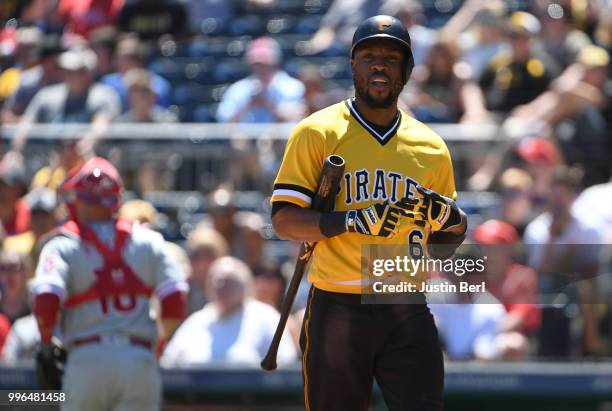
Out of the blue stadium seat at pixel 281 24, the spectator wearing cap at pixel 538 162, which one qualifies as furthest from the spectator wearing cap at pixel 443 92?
the blue stadium seat at pixel 281 24

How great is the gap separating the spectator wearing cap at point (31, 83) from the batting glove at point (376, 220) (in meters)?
7.97

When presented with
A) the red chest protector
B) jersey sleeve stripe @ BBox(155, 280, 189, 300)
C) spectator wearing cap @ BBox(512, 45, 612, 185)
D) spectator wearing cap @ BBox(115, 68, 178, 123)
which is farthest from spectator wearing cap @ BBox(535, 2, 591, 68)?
the red chest protector

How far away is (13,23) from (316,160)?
Answer: 10473 mm

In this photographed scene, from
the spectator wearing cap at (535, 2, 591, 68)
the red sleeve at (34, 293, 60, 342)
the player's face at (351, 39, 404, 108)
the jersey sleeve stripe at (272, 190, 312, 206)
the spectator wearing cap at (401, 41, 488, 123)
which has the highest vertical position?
the spectator wearing cap at (535, 2, 591, 68)

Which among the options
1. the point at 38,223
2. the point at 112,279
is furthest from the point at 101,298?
the point at 38,223

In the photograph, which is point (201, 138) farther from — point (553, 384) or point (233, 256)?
point (553, 384)

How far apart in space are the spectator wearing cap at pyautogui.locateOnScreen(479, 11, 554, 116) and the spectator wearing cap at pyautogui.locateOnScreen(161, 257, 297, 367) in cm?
313

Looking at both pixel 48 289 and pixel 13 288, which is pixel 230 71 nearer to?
pixel 13 288

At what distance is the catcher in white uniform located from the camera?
6477 mm

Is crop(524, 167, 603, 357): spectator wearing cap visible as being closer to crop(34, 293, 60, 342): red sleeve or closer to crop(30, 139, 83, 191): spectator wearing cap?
crop(34, 293, 60, 342): red sleeve

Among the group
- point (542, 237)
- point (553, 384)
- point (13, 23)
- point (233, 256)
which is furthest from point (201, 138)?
point (13, 23)

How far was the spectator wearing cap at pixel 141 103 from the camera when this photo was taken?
1133cm

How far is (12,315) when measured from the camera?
941 cm

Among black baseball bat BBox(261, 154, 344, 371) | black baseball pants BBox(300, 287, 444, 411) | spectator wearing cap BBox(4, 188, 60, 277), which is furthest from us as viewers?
spectator wearing cap BBox(4, 188, 60, 277)
